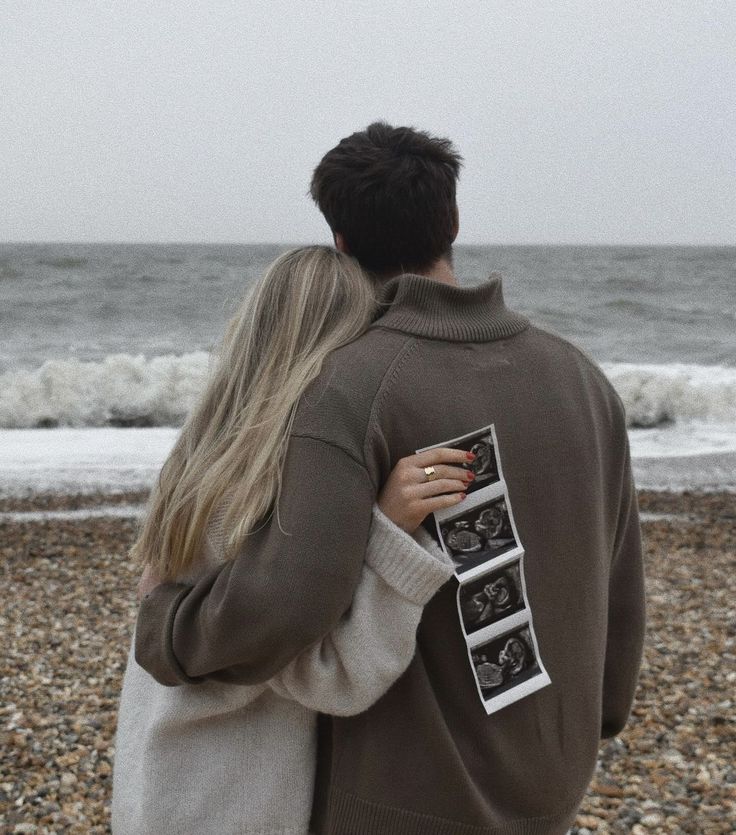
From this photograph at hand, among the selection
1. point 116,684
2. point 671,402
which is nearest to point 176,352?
point 671,402

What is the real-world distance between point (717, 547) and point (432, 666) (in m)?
6.47

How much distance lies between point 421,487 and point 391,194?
46 cm

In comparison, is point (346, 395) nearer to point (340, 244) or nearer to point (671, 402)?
point (340, 244)

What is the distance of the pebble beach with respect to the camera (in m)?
3.85

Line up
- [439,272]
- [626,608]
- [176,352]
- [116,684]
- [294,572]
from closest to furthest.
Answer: [294,572]
[439,272]
[626,608]
[116,684]
[176,352]

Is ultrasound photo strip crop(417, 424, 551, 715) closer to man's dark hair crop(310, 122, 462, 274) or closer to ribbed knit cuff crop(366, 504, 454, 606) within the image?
ribbed knit cuff crop(366, 504, 454, 606)

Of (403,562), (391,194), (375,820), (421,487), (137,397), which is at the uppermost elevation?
(391,194)

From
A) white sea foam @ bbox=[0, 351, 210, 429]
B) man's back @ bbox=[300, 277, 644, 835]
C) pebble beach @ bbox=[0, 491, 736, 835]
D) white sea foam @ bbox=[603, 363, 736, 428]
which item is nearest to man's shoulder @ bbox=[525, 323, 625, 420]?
man's back @ bbox=[300, 277, 644, 835]

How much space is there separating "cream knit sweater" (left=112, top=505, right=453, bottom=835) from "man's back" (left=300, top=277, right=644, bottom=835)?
66 mm

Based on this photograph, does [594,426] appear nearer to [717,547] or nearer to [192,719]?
[192,719]

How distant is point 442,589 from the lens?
5.10ft

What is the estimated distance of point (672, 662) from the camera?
17.1ft

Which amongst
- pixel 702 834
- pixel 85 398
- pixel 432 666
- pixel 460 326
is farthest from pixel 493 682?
pixel 85 398

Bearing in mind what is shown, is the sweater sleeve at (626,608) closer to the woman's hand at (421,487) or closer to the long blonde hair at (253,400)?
the woman's hand at (421,487)
